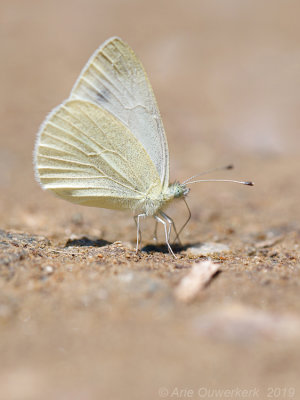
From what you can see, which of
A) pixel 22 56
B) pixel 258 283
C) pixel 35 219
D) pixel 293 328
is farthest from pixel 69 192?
pixel 22 56

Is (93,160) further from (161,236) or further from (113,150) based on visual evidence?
(161,236)

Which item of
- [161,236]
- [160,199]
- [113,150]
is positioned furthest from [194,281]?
[161,236]

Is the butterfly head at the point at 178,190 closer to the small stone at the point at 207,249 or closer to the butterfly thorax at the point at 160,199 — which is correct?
the butterfly thorax at the point at 160,199

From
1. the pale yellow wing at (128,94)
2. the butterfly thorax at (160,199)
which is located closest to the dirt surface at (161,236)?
the butterfly thorax at (160,199)

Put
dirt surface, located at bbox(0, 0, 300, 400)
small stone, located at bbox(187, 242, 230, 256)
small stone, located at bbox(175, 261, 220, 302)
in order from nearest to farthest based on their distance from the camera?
1. dirt surface, located at bbox(0, 0, 300, 400)
2. small stone, located at bbox(175, 261, 220, 302)
3. small stone, located at bbox(187, 242, 230, 256)

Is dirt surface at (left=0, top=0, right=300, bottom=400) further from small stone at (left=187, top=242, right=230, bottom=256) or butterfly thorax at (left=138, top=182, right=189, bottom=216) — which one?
butterfly thorax at (left=138, top=182, right=189, bottom=216)

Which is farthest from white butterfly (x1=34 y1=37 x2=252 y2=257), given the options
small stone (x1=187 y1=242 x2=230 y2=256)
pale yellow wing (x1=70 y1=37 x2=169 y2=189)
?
small stone (x1=187 y1=242 x2=230 y2=256)
